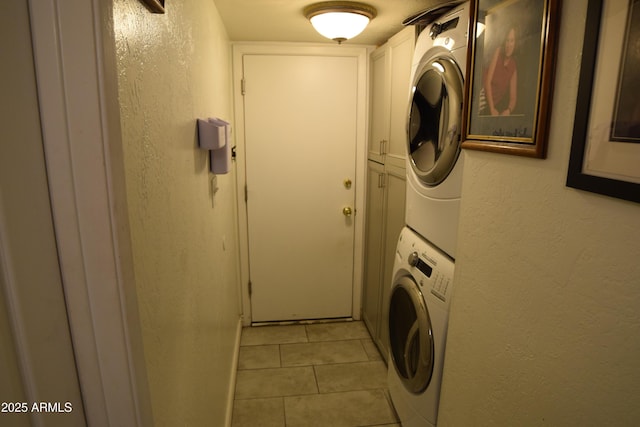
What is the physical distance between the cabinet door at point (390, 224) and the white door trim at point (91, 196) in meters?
1.66

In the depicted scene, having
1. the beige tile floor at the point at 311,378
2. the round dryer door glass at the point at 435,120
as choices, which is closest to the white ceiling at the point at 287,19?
the round dryer door glass at the point at 435,120

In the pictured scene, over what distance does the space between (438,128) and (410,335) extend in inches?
36.4

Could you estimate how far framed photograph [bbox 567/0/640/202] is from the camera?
0.63m

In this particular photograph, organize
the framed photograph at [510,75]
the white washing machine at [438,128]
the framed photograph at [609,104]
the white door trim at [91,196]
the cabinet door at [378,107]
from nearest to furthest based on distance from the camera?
the white door trim at [91,196]
the framed photograph at [609,104]
the framed photograph at [510,75]
the white washing machine at [438,128]
the cabinet door at [378,107]

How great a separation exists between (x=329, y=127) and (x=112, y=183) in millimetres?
2320

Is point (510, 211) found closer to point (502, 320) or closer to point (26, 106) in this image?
point (502, 320)

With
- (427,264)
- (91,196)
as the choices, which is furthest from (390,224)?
Result: (91,196)

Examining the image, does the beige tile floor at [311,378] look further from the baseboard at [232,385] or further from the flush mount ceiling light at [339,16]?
the flush mount ceiling light at [339,16]

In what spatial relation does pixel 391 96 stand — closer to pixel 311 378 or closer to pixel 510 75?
pixel 510 75

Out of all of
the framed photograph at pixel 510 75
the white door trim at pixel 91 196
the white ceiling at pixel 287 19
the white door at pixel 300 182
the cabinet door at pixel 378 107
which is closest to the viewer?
the white door trim at pixel 91 196

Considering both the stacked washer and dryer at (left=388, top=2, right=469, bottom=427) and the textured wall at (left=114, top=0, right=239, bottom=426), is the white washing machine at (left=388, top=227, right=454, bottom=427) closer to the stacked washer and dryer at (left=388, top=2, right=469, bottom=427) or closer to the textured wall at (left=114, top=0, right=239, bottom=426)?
the stacked washer and dryer at (left=388, top=2, right=469, bottom=427)

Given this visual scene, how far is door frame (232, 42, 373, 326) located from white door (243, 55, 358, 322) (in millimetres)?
37

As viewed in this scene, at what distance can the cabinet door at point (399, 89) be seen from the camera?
1988 millimetres

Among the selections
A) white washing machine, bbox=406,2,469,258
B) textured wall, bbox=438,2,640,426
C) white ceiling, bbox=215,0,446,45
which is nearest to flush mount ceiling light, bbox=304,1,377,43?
white ceiling, bbox=215,0,446,45
